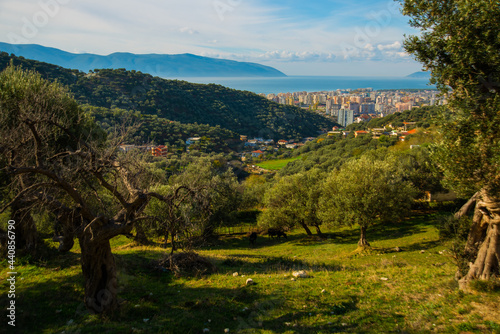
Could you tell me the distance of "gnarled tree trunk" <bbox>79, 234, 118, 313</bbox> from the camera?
661 centimetres

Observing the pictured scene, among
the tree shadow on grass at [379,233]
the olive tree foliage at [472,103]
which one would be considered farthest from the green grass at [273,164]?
the olive tree foliage at [472,103]

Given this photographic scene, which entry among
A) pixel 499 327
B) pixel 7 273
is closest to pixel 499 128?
pixel 499 327

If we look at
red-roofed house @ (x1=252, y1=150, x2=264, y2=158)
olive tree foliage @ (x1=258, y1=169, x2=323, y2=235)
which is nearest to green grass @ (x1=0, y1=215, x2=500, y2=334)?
olive tree foliage @ (x1=258, y1=169, x2=323, y2=235)

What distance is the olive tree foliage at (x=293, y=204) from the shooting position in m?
24.8

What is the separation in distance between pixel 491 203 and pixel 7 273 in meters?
14.8

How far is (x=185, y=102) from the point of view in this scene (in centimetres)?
13438

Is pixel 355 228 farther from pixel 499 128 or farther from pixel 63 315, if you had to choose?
pixel 63 315

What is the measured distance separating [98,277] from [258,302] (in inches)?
171

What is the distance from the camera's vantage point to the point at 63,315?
6688mm

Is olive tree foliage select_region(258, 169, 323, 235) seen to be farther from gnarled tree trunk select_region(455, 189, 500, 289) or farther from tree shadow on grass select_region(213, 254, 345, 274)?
gnarled tree trunk select_region(455, 189, 500, 289)

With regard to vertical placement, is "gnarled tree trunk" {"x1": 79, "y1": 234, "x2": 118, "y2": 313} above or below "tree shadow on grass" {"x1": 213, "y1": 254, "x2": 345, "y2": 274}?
above

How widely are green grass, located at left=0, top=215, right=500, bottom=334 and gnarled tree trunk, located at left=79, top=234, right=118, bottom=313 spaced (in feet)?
0.93

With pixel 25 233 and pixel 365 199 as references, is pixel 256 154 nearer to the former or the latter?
pixel 365 199

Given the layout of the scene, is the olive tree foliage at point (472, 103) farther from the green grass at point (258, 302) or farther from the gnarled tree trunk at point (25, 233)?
the gnarled tree trunk at point (25, 233)
